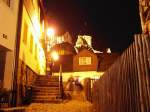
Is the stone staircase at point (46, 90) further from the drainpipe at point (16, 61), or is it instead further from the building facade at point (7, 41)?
the building facade at point (7, 41)

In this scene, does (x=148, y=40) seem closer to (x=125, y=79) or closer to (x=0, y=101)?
(x=125, y=79)

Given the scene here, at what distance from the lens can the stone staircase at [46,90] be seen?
13.2 meters

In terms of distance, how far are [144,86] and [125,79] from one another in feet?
2.96

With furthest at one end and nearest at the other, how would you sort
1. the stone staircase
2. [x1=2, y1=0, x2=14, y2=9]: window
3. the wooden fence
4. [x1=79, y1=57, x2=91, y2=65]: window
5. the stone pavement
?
[x1=79, y1=57, x2=91, y2=65]: window, the stone staircase, [x1=2, y1=0, x2=14, y2=9]: window, the stone pavement, the wooden fence

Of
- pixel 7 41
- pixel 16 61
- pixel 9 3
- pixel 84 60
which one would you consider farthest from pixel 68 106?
pixel 84 60

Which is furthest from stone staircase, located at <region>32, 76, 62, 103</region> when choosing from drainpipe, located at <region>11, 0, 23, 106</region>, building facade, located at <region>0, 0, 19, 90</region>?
building facade, located at <region>0, 0, 19, 90</region>

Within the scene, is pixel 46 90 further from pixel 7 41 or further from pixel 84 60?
pixel 84 60

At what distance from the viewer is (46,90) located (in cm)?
1454

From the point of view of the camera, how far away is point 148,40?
2766 mm

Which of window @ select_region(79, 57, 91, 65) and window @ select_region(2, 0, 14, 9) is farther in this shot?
window @ select_region(79, 57, 91, 65)

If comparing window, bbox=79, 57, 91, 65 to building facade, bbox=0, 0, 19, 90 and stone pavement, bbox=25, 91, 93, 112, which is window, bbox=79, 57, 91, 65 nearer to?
stone pavement, bbox=25, 91, 93, 112

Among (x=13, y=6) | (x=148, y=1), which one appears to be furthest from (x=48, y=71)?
(x=148, y=1)

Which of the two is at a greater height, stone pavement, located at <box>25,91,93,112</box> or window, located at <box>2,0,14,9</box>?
window, located at <box>2,0,14,9</box>

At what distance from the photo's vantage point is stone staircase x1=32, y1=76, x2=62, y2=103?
43.3ft
